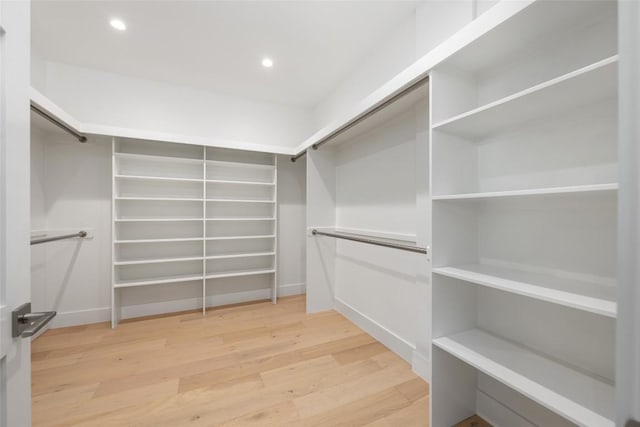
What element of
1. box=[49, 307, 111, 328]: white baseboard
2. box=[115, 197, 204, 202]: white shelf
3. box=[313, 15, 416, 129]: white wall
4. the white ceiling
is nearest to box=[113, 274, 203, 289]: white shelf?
box=[49, 307, 111, 328]: white baseboard

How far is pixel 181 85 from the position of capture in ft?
9.85

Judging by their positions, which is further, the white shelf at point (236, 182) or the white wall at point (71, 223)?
the white shelf at point (236, 182)

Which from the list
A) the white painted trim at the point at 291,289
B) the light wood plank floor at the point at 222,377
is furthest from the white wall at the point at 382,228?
the white painted trim at the point at 291,289

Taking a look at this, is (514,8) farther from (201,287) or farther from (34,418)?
(201,287)

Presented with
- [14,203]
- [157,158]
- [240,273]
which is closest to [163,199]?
[157,158]

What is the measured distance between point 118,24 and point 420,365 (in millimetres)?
3634

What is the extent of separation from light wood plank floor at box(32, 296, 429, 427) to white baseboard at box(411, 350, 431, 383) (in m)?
0.04

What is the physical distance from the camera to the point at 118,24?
2041mm

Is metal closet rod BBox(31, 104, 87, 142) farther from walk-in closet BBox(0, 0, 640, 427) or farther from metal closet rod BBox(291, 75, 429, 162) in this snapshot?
metal closet rod BBox(291, 75, 429, 162)

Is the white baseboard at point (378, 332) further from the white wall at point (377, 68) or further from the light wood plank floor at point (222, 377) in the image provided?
the white wall at point (377, 68)

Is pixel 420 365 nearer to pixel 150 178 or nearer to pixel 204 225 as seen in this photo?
pixel 204 225

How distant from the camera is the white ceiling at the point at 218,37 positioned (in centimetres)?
189

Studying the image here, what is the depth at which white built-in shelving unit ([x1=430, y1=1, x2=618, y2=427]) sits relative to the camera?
93 centimetres

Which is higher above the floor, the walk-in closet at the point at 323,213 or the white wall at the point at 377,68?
the white wall at the point at 377,68
